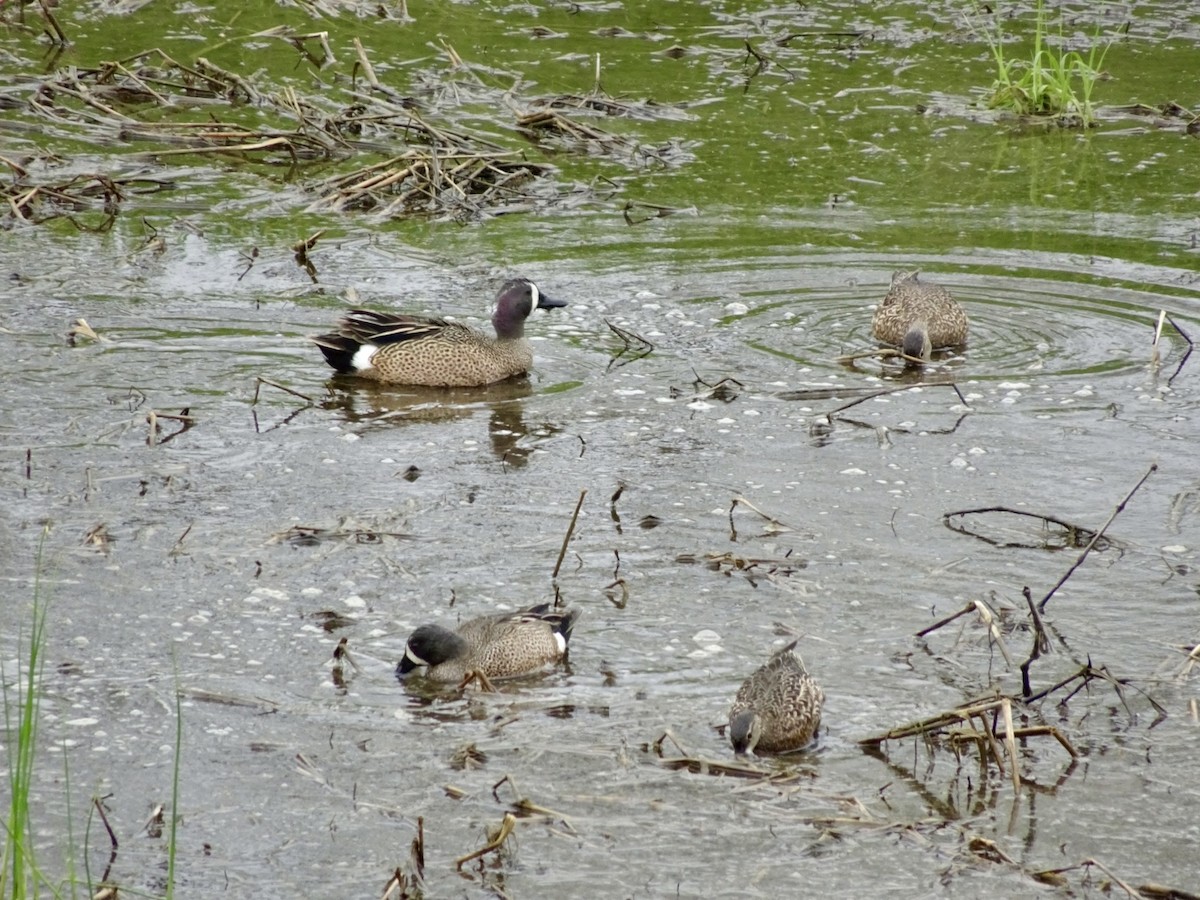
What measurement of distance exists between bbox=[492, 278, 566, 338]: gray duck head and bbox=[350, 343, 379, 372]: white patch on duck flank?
81 centimetres

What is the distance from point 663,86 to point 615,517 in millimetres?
9685

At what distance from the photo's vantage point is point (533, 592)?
7.26 meters

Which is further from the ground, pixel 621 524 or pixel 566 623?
pixel 566 623

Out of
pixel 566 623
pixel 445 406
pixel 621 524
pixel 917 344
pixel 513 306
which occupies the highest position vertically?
pixel 513 306

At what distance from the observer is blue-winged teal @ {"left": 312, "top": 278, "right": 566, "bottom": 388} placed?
32.9ft

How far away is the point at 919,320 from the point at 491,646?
4.84 meters

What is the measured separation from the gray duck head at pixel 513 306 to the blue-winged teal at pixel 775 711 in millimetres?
4611

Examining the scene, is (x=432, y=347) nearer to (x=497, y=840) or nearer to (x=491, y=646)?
(x=491, y=646)

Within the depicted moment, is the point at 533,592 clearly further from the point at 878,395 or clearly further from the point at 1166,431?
the point at 1166,431

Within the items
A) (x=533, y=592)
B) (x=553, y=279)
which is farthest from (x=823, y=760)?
(x=553, y=279)

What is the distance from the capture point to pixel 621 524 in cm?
802

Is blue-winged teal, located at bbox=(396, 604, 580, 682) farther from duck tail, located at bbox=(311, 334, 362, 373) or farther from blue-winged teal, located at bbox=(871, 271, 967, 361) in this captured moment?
blue-winged teal, located at bbox=(871, 271, 967, 361)

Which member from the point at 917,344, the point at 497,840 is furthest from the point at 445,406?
the point at 497,840

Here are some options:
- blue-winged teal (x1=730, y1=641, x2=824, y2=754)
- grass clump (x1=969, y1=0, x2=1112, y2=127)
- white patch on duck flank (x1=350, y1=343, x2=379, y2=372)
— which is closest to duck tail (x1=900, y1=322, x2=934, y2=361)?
white patch on duck flank (x1=350, y1=343, x2=379, y2=372)
